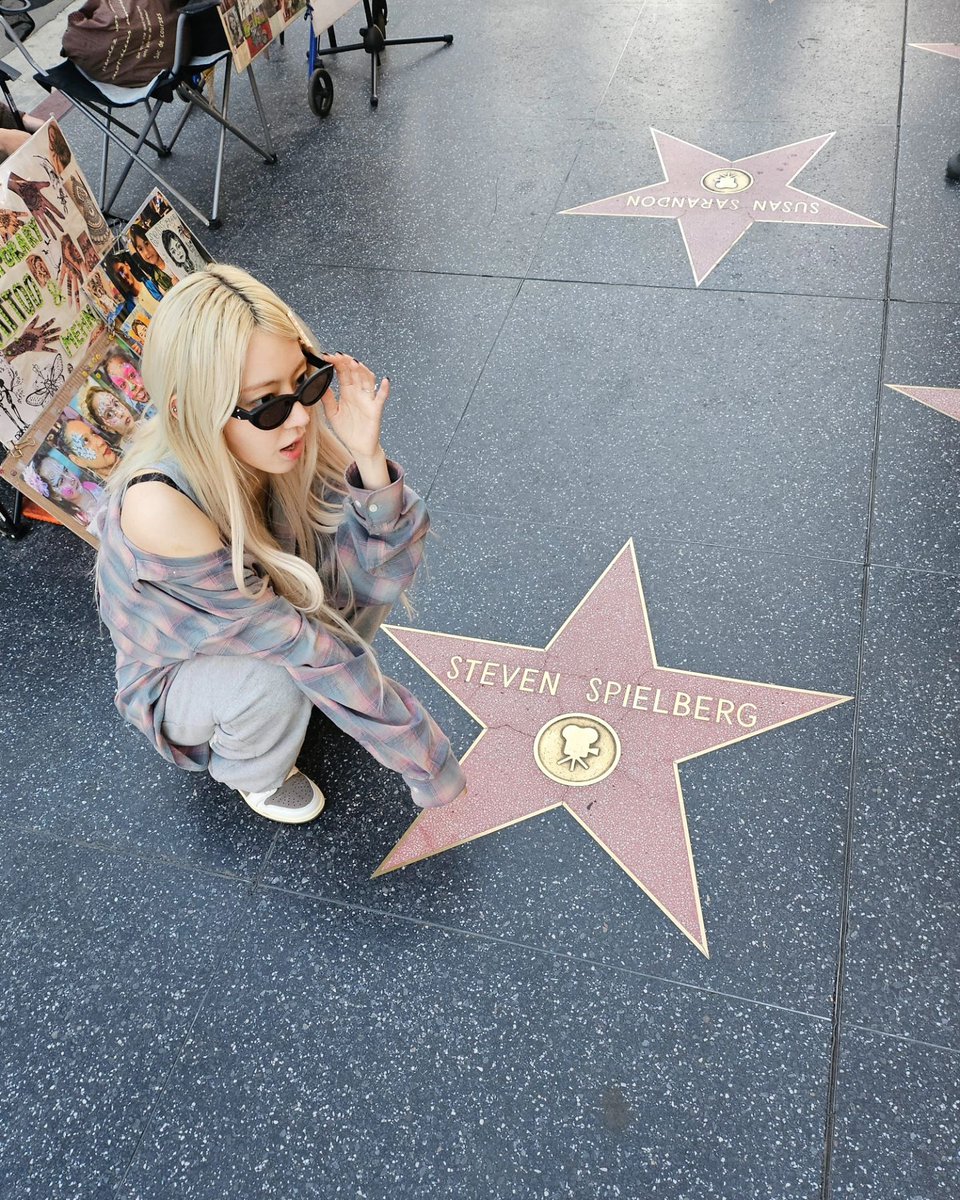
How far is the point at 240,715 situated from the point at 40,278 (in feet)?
4.93

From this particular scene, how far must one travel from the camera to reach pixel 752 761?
7.54ft

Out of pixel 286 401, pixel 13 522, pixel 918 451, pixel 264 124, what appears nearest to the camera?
pixel 286 401

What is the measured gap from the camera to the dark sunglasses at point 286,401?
1.66m

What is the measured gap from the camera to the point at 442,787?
214 centimetres

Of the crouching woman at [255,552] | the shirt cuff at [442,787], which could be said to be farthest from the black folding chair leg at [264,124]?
the shirt cuff at [442,787]

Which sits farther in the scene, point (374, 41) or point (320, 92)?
point (374, 41)

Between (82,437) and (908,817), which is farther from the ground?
(82,437)

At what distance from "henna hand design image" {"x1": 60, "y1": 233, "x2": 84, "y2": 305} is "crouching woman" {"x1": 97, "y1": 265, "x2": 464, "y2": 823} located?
4.08 feet

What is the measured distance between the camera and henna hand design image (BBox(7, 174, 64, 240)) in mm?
2666

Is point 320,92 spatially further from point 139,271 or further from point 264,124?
point 139,271

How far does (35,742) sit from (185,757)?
0.65m

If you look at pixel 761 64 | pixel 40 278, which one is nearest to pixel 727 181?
pixel 761 64

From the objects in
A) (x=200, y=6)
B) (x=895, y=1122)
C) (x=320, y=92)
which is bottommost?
(x=895, y=1122)

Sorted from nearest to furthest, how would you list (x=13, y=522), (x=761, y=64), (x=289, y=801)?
(x=289, y=801)
(x=13, y=522)
(x=761, y=64)
